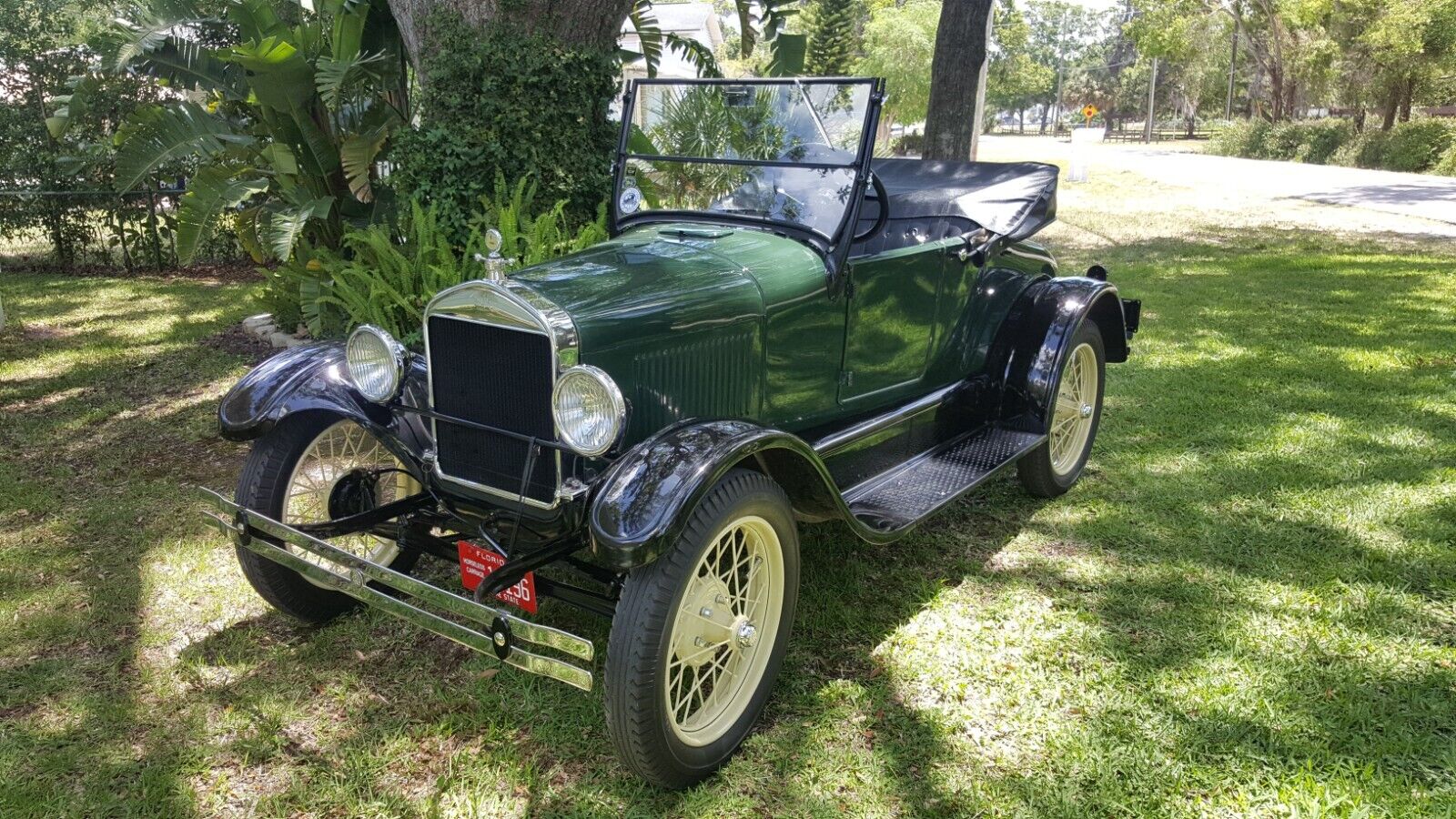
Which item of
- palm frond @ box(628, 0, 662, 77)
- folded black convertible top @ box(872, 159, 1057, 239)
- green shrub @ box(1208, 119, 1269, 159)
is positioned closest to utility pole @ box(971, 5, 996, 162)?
palm frond @ box(628, 0, 662, 77)

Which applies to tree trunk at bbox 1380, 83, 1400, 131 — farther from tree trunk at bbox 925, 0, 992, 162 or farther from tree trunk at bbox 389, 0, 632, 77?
tree trunk at bbox 389, 0, 632, 77

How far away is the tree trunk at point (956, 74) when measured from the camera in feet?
27.4

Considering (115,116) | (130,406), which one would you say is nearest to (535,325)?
(130,406)

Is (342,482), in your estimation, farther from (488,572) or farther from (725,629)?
(725,629)

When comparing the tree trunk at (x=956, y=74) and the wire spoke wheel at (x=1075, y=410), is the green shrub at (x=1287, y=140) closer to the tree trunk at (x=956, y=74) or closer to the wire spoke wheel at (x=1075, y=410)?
the tree trunk at (x=956, y=74)

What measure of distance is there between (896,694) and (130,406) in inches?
212

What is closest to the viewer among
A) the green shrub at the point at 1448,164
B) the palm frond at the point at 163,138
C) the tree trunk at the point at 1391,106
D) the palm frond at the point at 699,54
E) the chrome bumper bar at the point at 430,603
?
the chrome bumper bar at the point at 430,603

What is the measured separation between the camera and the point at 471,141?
5.98 metres

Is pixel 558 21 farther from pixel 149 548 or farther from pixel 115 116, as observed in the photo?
pixel 115 116

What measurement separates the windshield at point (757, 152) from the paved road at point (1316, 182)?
12843 mm

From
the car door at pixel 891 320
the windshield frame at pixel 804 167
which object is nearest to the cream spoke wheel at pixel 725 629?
the car door at pixel 891 320

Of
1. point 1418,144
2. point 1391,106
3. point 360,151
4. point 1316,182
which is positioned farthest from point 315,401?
point 1391,106

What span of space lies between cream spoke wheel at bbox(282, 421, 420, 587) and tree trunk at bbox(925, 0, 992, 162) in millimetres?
6194

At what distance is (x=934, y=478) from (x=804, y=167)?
4.29 feet
